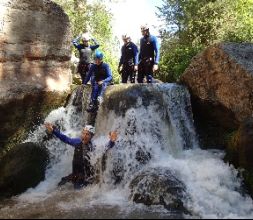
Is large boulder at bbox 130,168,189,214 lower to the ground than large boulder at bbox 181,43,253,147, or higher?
lower

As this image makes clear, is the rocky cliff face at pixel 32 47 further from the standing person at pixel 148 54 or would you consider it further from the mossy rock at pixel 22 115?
the standing person at pixel 148 54

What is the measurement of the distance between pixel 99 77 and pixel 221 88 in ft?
11.4

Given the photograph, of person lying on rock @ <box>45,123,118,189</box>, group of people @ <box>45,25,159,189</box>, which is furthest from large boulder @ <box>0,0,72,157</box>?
person lying on rock @ <box>45,123,118,189</box>

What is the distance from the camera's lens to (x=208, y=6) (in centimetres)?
2041

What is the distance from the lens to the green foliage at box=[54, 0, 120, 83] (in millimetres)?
23656

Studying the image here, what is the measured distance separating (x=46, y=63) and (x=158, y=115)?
13.9 feet

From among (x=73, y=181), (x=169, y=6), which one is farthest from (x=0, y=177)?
(x=169, y=6)

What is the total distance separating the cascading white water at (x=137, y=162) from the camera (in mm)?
7699

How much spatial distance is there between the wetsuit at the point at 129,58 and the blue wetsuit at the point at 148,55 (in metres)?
0.23

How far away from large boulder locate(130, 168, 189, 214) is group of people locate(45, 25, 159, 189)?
148 cm

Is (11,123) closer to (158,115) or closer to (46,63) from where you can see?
(46,63)

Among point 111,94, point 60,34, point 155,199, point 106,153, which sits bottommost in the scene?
point 155,199

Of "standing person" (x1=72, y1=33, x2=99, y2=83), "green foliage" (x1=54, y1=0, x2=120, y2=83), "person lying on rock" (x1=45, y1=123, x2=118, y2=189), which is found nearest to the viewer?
"person lying on rock" (x1=45, y1=123, x2=118, y2=189)

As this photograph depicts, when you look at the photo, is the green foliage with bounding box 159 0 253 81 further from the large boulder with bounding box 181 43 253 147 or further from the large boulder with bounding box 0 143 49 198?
the large boulder with bounding box 0 143 49 198
